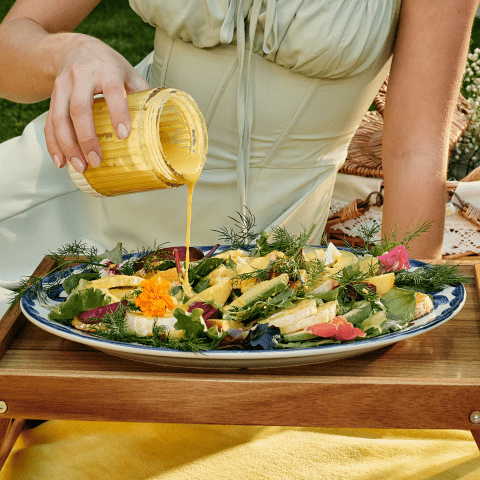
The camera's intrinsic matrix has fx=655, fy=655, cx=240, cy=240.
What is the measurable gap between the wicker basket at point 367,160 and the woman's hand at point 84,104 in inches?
40.9

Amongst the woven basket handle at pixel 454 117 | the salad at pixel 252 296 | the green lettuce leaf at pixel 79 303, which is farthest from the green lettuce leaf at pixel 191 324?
the woven basket handle at pixel 454 117

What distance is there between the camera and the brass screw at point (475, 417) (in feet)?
1.98

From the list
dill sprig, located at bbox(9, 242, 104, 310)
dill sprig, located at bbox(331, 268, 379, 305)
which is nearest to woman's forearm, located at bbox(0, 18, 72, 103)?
dill sprig, located at bbox(9, 242, 104, 310)

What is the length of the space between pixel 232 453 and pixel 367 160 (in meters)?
1.26

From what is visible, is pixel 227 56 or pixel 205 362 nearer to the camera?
pixel 205 362

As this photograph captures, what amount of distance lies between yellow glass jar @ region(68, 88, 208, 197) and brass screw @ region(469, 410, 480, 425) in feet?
1.29

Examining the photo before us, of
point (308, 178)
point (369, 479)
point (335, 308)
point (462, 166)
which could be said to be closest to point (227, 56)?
point (308, 178)

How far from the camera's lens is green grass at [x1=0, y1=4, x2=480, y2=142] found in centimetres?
347

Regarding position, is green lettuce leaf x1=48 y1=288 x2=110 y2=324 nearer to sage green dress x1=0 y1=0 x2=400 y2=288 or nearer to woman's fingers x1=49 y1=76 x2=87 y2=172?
woman's fingers x1=49 y1=76 x2=87 y2=172

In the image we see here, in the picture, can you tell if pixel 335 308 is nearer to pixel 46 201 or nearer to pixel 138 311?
pixel 138 311

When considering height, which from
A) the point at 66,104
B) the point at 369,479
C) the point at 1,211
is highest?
the point at 66,104

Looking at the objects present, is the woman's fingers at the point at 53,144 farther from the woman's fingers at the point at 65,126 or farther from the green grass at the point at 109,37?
the green grass at the point at 109,37

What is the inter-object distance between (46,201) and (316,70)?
1.77 ft

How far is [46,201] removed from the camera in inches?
47.0
